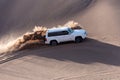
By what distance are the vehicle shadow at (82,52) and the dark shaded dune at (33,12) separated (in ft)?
22.6

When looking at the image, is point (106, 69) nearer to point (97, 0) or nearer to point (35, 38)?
point (35, 38)

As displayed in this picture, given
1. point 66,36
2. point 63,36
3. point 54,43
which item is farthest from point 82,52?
point 54,43

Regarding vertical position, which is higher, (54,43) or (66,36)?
(66,36)

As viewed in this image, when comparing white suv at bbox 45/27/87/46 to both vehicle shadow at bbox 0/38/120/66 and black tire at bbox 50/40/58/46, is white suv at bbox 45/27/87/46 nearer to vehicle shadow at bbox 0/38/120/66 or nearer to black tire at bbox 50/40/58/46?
black tire at bbox 50/40/58/46

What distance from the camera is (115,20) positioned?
37.8 meters

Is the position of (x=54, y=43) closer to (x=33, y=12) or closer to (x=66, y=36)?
(x=66, y=36)

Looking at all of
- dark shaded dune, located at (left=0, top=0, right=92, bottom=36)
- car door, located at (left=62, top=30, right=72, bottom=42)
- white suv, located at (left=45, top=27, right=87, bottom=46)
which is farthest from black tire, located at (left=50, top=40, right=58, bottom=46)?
dark shaded dune, located at (left=0, top=0, right=92, bottom=36)

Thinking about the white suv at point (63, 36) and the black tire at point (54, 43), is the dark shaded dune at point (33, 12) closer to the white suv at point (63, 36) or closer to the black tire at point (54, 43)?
the white suv at point (63, 36)

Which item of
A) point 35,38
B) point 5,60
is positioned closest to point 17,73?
point 5,60

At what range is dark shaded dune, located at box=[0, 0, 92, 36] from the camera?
41688mm

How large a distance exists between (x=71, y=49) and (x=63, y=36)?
133cm

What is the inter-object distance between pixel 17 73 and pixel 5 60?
8.62 feet

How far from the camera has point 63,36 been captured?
113ft

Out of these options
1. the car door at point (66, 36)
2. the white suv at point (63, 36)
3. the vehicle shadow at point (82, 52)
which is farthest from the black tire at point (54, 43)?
the car door at point (66, 36)
